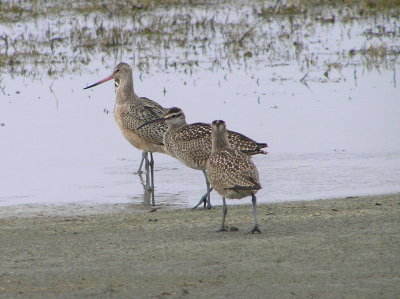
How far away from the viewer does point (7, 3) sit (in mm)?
23000

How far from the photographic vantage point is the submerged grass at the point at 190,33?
18672mm

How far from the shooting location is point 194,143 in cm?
1035

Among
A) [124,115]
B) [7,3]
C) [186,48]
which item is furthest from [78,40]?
[124,115]

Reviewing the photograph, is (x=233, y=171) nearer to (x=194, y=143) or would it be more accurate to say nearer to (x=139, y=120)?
(x=194, y=143)

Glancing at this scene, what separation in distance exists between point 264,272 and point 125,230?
2.00 metres

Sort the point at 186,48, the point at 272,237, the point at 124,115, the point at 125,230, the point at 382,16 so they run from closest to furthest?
the point at 272,237 → the point at 125,230 → the point at 124,115 → the point at 186,48 → the point at 382,16

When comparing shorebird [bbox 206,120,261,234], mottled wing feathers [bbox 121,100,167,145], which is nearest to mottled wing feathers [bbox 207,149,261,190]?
shorebird [bbox 206,120,261,234]

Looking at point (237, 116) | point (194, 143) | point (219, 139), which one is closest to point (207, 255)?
point (219, 139)

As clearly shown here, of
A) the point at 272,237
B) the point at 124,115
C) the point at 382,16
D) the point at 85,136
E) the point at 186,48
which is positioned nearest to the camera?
the point at 272,237

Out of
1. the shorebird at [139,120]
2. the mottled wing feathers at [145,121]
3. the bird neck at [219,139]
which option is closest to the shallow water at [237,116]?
the shorebird at [139,120]

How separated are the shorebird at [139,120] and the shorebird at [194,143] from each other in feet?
2.85

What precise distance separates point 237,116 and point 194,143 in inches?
172

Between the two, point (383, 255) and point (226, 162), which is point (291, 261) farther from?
point (226, 162)

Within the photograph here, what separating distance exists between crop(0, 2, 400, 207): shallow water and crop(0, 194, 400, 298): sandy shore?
5.56 ft
